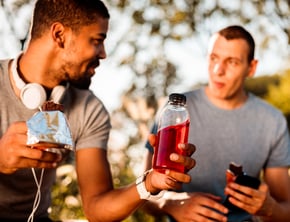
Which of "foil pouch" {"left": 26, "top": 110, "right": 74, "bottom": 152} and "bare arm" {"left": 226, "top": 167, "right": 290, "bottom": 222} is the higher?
"foil pouch" {"left": 26, "top": 110, "right": 74, "bottom": 152}

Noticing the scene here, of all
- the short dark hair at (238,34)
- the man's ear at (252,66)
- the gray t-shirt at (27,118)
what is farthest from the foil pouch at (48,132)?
the man's ear at (252,66)

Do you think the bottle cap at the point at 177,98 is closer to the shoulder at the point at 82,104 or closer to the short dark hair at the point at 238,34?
the shoulder at the point at 82,104

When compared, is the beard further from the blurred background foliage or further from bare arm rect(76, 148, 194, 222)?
the blurred background foliage

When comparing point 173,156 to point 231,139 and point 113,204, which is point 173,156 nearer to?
point 113,204

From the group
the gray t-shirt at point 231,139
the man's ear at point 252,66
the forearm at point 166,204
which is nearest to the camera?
the forearm at point 166,204

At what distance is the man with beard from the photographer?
277cm

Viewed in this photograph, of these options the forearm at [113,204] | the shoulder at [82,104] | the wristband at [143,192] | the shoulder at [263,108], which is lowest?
the forearm at [113,204]

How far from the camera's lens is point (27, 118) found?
280cm

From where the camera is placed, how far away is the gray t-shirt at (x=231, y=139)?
350cm

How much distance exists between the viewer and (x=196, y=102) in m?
3.59

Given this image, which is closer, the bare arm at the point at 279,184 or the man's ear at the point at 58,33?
the man's ear at the point at 58,33

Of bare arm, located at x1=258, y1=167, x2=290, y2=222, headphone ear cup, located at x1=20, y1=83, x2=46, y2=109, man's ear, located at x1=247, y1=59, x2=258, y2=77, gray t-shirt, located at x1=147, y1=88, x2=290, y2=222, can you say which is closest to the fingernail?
headphone ear cup, located at x1=20, y1=83, x2=46, y2=109

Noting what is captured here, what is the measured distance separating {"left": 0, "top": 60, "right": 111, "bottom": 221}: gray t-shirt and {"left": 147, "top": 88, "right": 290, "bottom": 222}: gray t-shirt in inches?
Result: 28.4

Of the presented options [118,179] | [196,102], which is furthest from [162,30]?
[196,102]
